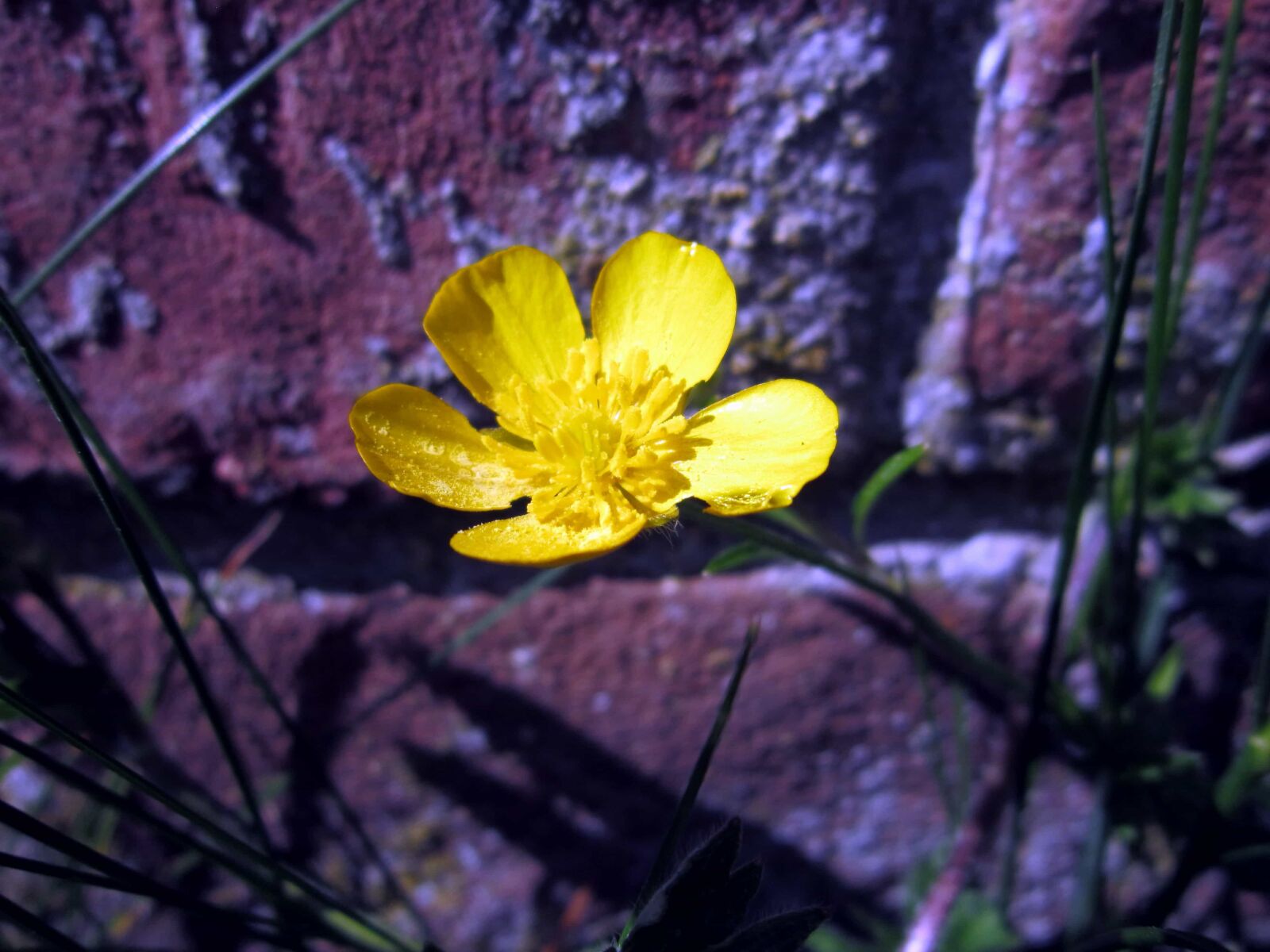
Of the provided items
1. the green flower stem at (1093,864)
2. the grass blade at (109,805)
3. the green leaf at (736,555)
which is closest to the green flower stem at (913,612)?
the green leaf at (736,555)

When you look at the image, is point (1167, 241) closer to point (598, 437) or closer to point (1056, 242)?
point (1056, 242)

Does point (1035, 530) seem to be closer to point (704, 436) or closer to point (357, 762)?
point (704, 436)

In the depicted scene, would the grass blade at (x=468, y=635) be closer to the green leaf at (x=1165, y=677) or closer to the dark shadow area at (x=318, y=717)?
the dark shadow area at (x=318, y=717)

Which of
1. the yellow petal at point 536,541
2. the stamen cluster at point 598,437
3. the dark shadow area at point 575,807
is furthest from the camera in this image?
the dark shadow area at point 575,807

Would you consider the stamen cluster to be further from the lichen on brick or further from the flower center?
the lichen on brick

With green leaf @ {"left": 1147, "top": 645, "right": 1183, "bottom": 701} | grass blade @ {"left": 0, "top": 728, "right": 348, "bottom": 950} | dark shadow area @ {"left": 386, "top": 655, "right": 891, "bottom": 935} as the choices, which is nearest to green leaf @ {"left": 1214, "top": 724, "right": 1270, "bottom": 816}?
green leaf @ {"left": 1147, "top": 645, "right": 1183, "bottom": 701}

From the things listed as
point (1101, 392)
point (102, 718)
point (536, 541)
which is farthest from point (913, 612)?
point (102, 718)
